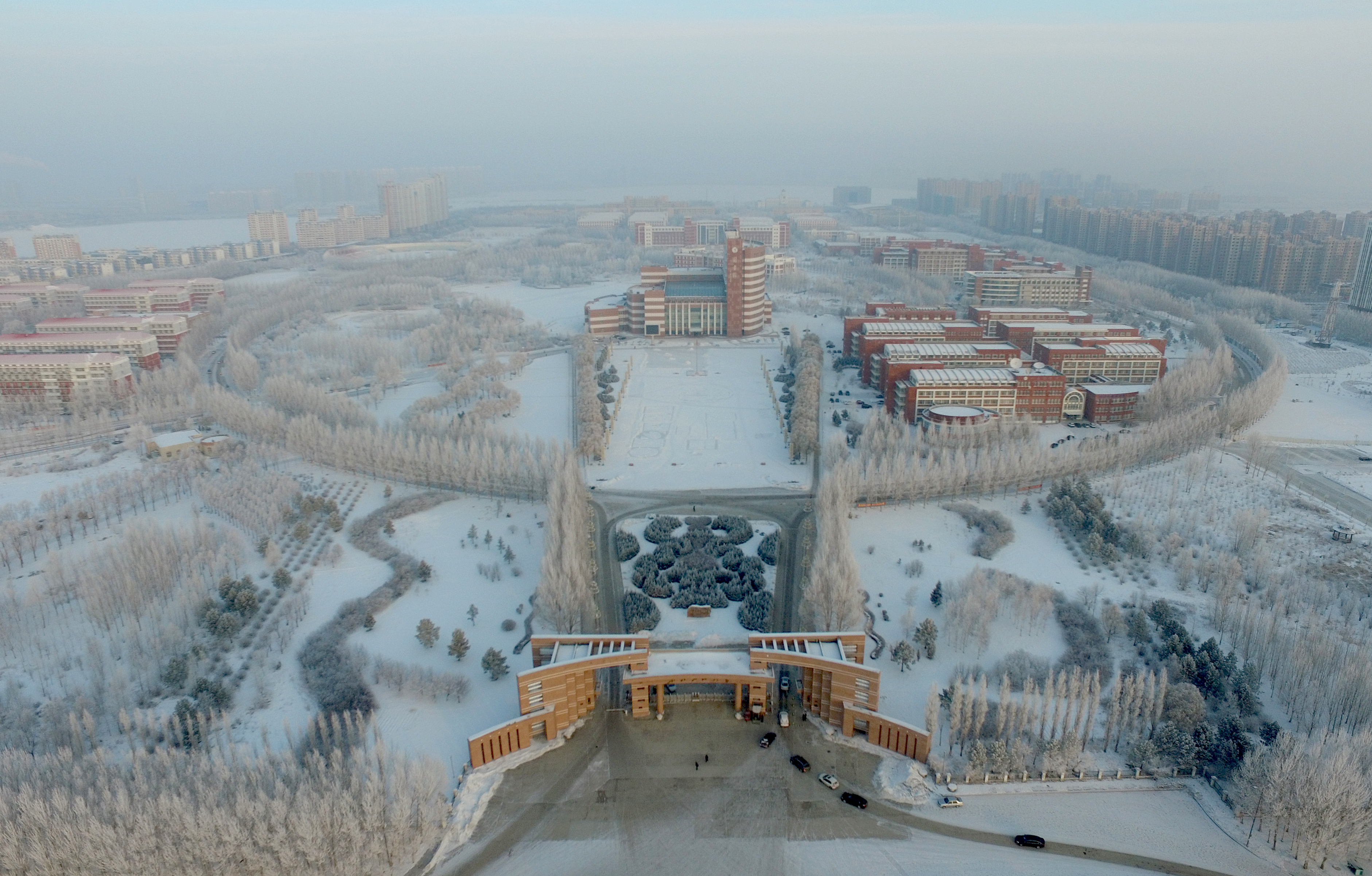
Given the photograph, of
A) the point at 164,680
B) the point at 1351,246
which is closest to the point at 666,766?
the point at 164,680

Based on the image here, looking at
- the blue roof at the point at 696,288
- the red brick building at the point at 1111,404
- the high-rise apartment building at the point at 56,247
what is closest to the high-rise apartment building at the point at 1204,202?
the blue roof at the point at 696,288

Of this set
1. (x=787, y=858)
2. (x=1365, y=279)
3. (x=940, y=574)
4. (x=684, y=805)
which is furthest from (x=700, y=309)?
(x=1365, y=279)

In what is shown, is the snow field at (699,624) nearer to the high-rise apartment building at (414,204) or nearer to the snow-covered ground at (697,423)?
the snow-covered ground at (697,423)

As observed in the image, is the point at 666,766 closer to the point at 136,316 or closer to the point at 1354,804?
the point at 1354,804

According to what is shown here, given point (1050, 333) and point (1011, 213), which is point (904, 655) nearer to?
point (1050, 333)

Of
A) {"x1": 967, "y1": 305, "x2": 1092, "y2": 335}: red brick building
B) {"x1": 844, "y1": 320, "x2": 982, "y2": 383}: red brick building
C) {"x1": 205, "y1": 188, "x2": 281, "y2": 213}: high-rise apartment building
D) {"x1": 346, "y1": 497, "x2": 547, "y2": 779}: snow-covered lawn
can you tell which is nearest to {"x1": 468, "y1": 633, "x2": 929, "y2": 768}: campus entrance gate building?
{"x1": 346, "y1": 497, "x2": 547, "y2": 779}: snow-covered lawn

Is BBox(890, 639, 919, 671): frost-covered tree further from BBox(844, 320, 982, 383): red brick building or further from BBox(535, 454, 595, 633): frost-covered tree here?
BBox(844, 320, 982, 383): red brick building
